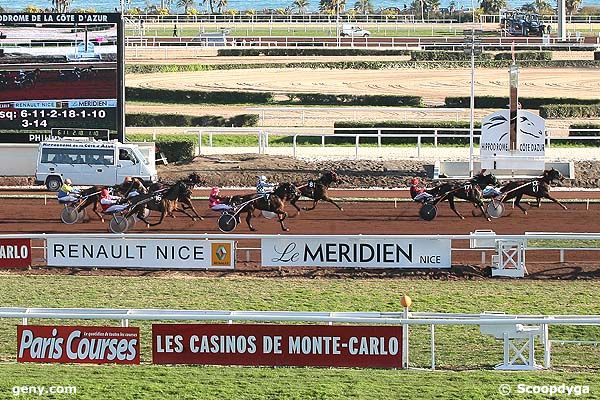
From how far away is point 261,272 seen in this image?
18734 millimetres

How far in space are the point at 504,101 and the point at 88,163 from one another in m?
20.1

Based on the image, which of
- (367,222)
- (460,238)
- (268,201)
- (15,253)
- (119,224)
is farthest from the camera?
(367,222)

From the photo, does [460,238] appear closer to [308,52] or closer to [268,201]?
[268,201]

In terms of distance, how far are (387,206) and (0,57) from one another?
9.08 meters

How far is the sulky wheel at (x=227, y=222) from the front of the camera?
21062mm

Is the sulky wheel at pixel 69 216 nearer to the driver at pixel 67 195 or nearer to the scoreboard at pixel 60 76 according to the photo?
the driver at pixel 67 195

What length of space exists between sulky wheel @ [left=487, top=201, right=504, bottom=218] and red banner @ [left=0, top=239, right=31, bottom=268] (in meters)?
8.42

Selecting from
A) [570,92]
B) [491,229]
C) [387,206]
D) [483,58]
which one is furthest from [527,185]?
[483,58]

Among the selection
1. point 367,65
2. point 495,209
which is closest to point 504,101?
point 367,65

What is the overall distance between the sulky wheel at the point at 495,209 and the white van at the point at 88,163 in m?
7.44

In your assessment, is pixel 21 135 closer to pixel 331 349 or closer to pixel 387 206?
pixel 387 206

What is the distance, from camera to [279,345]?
12430mm

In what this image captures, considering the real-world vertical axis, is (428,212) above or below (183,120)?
below

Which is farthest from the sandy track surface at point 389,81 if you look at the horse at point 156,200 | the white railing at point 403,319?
the white railing at point 403,319
